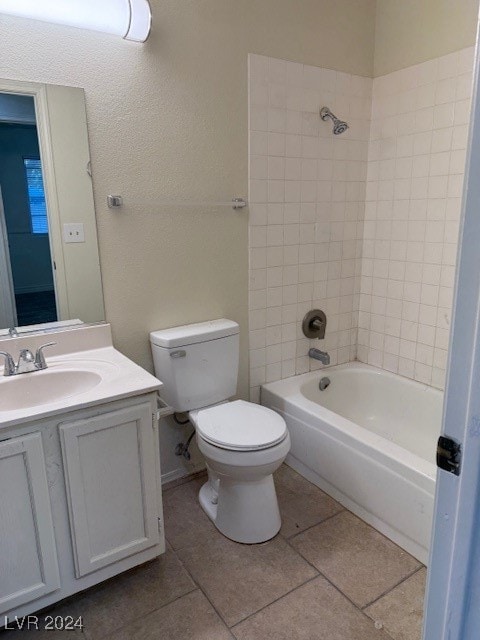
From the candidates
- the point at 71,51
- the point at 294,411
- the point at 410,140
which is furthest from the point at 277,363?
the point at 71,51

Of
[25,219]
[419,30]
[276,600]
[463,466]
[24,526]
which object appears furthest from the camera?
[419,30]

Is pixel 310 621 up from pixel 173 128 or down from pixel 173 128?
down

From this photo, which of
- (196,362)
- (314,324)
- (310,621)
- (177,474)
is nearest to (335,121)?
(314,324)

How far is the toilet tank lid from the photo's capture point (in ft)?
6.63

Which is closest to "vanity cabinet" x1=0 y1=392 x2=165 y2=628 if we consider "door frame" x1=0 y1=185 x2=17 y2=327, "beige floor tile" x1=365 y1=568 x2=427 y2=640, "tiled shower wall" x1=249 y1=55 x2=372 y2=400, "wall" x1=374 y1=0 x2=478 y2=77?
"door frame" x1=0 y1=185 x2=17 y2=327

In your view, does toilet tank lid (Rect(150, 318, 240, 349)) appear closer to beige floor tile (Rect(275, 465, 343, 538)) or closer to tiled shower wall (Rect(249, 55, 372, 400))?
tiled shower wall (Rect(249, 55, 372, 400))

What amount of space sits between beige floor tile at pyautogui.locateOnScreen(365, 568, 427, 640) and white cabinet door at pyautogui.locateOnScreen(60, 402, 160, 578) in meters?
0.86

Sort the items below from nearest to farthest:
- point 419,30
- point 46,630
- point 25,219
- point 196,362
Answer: point 46,630 → point 25,219 → point 196,362 → point 419,30

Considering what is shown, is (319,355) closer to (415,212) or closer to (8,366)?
(415,212)

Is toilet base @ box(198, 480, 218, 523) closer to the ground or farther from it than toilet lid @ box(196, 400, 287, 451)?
closer to the ground

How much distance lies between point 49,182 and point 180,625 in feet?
5.50

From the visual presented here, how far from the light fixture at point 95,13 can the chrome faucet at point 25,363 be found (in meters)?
1.19

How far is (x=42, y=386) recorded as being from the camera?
5.59ft

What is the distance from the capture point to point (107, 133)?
6.04ft
